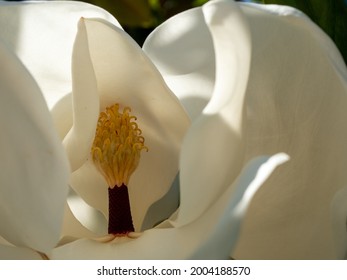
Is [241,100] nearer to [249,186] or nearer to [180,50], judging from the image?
[249,186]

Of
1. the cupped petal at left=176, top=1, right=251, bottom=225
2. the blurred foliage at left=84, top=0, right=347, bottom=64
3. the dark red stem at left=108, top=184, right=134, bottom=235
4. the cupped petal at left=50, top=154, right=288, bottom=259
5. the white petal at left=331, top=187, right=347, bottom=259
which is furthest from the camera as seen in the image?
the blurred foliage at left=84, top=0, right=347, bottom=64

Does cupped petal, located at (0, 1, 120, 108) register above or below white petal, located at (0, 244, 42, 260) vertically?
above

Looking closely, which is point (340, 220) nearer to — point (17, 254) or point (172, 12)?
point (17, 254)

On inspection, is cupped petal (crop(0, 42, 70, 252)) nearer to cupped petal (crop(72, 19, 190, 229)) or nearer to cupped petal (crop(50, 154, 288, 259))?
cupped petal (crop(50, 154, 288, 259))

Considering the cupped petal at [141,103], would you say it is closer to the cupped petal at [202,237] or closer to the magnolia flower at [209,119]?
the magnolia flower at [209,119]

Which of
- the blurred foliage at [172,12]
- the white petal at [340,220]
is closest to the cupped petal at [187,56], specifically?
the blurred foliage at [172,12]

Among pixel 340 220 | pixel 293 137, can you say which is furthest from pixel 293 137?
pixel 340 220

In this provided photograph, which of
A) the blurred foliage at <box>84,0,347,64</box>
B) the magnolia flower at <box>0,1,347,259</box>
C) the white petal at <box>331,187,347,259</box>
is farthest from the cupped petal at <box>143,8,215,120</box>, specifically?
the white petal at <box>331,187,347,259</box>
